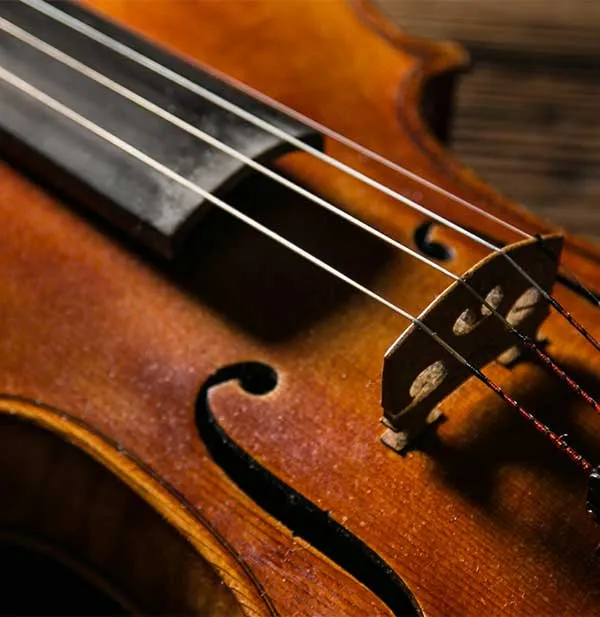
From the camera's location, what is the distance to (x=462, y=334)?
65 cm

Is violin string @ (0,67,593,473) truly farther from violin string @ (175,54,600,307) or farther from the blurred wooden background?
the blurred wooden background

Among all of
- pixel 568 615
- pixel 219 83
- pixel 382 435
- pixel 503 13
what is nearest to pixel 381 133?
pixel 219 83

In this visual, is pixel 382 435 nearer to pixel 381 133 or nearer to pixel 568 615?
pixel 568 615

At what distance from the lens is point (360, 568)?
63cm

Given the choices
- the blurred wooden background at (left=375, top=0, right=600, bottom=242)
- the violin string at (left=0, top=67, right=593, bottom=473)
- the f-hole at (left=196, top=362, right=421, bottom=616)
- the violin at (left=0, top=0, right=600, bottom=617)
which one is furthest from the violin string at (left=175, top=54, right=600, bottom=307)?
the blurred wooden background at (left=375, top=0, right=600, bottom=242)

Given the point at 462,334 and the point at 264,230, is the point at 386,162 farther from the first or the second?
the point at 462,334

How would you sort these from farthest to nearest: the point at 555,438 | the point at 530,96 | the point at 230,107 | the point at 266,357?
the point at 530,96 < the point at 230,107 < the point at 266,357 < the point at 555,438

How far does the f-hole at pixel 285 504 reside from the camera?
2.03ft

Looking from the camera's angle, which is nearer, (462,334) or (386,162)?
(462,334)

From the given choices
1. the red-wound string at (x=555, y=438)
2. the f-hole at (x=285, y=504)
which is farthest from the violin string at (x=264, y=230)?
the f-hole at (x=285, y=504)

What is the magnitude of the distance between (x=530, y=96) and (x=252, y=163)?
0.83 metres

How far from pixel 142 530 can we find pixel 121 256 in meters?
0.25

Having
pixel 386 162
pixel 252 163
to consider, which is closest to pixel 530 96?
pixel 386 162

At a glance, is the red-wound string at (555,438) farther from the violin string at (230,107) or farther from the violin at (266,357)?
the violin string at (230,107)
